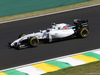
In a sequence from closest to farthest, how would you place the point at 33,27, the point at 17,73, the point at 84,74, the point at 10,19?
the point at 84,74 → the point at 17,73 → the point at 33,27 → the point at 10,19

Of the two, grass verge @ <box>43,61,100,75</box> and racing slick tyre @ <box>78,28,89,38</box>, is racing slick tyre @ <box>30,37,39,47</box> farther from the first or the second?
grass verge @ <box>43,61,100,75</box>

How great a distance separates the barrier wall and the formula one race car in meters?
5.26

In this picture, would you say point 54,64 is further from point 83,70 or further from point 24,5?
point 24,5

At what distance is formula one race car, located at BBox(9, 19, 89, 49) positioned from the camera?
12.5m

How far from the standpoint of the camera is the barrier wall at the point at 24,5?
1784cm

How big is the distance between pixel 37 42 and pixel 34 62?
1.74m

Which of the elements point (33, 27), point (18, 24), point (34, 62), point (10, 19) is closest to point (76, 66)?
point (34, 62)

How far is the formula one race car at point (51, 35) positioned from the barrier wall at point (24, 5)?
5263 mm

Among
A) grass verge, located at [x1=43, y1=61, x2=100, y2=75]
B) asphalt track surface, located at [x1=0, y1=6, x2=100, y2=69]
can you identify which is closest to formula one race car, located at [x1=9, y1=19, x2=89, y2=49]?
asphalt track surface, located at [x1=0, y1=6, x2=100, y2=69]

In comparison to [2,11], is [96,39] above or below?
below

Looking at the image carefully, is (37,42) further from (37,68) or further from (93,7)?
(93,7)

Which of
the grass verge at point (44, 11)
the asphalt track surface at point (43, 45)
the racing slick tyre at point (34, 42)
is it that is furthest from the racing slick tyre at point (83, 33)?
the grass verge at point (44, 11)

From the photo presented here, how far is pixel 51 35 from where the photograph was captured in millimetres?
12852

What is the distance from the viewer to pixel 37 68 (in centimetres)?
1045
